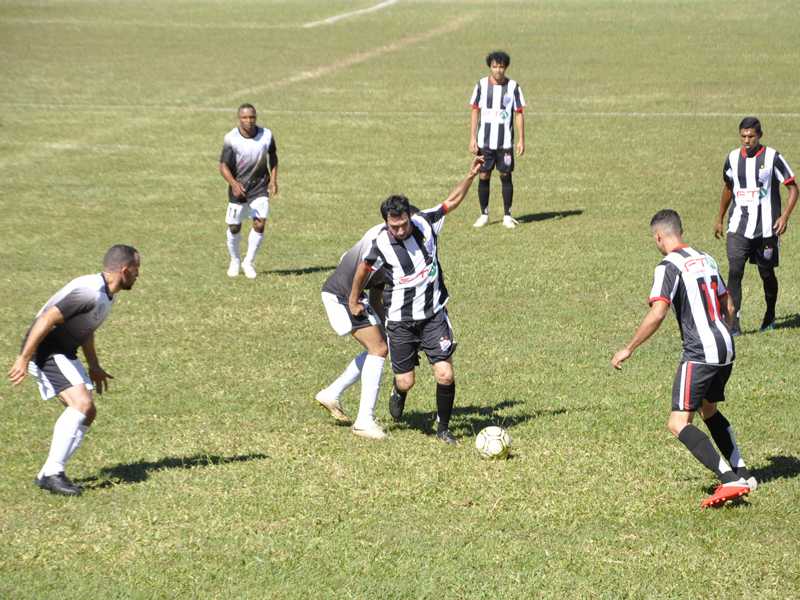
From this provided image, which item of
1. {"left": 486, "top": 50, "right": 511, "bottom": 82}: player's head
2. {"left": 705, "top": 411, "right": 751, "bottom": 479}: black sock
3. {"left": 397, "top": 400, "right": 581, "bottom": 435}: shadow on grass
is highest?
{"left": 486, "top": 50, "right": 511, "bottom": 82}: player's head

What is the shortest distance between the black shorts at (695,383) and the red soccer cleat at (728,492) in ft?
2.24

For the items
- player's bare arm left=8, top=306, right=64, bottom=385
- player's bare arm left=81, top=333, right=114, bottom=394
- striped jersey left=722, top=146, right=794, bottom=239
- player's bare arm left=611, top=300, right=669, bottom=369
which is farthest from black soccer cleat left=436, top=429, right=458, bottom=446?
striped jersey left=722, top=146, right=794, bottom=239

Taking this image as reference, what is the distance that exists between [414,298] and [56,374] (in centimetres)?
337

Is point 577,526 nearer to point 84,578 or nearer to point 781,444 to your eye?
point 781,444

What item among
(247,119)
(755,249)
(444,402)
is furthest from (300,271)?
(444,402)

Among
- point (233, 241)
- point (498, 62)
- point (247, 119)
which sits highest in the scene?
point (498, 62)

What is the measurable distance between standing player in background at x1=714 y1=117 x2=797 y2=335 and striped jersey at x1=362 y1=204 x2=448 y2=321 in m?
5.35

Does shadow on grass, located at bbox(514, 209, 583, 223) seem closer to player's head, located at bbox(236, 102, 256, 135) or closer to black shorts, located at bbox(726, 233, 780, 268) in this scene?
player's head, located at bbox(236, 102, 256, 135)

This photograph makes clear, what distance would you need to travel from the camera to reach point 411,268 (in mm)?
11406

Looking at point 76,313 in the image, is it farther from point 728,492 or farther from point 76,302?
point 728,492

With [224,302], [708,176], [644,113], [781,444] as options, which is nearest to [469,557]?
[781,444]

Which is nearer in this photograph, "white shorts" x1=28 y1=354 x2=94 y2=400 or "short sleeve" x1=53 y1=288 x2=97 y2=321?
"short sleeve" x1=53 y1=288 x2=97 y2=321

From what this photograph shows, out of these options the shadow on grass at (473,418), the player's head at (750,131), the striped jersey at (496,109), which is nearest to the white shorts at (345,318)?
the shadow on grass at (473,418)

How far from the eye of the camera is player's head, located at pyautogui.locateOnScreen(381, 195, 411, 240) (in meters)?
11.0
